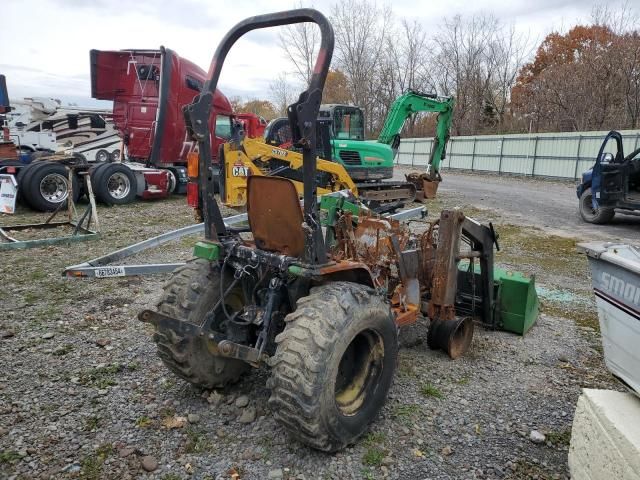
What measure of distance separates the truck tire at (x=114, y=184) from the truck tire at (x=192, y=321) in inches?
371

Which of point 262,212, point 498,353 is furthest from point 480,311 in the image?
point 262,212

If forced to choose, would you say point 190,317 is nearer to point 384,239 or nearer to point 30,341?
point 384,239

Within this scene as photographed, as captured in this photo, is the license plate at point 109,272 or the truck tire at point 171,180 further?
the truck tire at point 171,180

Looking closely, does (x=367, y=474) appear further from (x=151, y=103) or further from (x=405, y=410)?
(x=151, y=103)

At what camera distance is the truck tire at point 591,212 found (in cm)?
1059

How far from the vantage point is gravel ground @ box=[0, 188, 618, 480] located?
2803 mm

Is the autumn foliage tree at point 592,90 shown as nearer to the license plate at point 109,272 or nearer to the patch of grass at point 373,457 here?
the license plate at point 109,272

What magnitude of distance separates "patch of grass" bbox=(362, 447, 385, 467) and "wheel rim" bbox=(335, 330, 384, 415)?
0.29 metres

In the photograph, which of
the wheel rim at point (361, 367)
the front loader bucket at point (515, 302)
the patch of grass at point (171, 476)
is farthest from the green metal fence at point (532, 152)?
the patch of grass at point (171, 476)

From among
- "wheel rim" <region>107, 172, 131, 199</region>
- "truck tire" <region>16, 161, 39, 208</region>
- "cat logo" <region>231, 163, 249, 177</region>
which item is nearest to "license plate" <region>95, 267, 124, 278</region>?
"cat logo" <region>231, 163, 249, 177</region>

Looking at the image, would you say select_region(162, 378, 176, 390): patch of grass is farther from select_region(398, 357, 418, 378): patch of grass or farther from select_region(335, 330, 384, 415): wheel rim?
select_region(398, 357, 418, 378): patch of grass

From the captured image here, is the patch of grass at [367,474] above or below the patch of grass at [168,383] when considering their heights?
below

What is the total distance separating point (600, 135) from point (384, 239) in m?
18.0

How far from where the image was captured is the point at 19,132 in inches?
553
